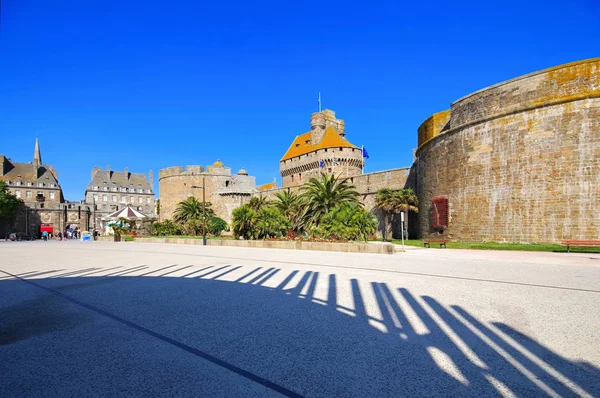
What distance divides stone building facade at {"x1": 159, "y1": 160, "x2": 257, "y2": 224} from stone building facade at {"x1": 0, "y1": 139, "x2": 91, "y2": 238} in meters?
24.1

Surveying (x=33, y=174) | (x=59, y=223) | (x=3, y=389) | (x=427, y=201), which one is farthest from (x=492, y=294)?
(x=33, y=174)

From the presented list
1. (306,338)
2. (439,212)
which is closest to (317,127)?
(439,212)

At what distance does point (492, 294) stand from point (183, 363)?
5.04 meters

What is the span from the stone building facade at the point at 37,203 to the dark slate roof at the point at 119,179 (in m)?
6.40

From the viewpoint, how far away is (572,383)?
2.65 m

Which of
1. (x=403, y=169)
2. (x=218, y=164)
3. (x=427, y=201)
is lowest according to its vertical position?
(x=427, y=201)

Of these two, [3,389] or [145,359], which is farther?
[145,359]

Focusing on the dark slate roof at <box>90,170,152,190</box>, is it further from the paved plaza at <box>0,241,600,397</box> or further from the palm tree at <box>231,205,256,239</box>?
the paved plaza at <box>0,241,600,397</box>

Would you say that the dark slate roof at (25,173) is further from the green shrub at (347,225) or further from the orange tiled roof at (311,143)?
the green shrub at (347,225)

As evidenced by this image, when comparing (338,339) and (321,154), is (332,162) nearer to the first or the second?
(321,154)

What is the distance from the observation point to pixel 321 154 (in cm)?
4834

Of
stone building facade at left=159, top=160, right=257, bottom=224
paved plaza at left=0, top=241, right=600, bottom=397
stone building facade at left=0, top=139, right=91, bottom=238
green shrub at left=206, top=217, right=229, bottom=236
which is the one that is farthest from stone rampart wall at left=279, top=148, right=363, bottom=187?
stone building facade at left=0, top=139, right=91, bottom=238

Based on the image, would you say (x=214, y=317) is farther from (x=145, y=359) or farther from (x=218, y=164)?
(x=218, y=164)

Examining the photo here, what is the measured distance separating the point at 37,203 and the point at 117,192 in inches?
527
